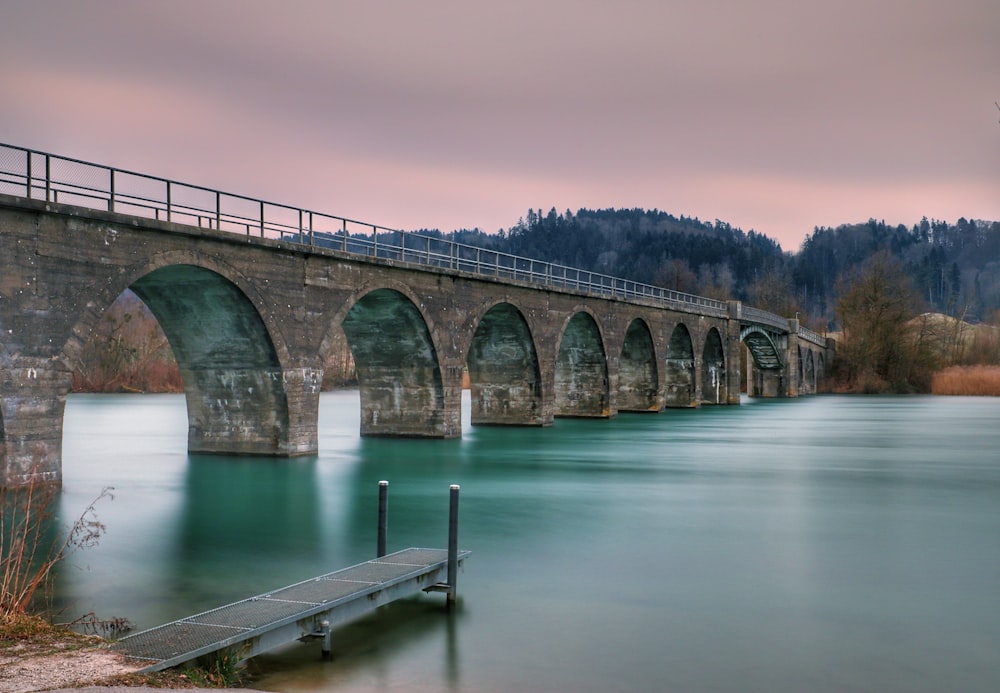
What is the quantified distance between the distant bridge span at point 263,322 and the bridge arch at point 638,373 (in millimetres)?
7193

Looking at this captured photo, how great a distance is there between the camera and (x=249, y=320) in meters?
26.2

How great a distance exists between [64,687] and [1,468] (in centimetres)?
1308

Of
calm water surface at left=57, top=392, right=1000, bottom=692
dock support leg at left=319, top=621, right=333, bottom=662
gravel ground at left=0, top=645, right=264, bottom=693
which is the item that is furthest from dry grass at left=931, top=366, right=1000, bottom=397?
gravel ground at left=0, top=645, right=264, bottom=693

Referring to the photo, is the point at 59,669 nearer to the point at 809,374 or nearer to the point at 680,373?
the point at 680,373

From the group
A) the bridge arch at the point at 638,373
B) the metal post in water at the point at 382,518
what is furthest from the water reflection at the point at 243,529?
the bridge arch at the point at 638,373

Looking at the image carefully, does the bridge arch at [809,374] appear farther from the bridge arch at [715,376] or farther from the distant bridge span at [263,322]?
the distant bridge span at [263,322]

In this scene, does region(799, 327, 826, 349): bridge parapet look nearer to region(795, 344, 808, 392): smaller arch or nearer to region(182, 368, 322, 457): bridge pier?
region(795, 344, 808, 392): smaller arch

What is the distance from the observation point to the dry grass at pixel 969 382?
8406 centimetres

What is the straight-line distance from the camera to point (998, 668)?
964 cm

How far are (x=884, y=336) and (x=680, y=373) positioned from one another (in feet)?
120

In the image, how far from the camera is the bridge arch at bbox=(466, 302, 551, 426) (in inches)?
1644

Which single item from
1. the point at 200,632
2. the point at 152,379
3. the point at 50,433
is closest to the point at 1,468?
the point at 50,433

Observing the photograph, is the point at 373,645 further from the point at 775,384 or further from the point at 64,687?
the point at 775,384

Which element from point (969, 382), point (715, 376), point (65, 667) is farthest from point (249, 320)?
point (969, 382)
